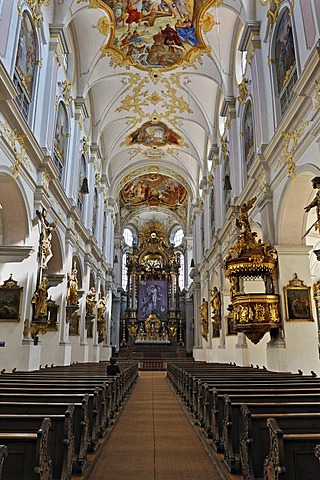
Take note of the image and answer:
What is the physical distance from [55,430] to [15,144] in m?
7.14

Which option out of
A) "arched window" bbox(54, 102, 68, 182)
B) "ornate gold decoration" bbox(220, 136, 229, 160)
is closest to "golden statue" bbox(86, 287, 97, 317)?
"arched window" bbox(54, 102, 68, 182)

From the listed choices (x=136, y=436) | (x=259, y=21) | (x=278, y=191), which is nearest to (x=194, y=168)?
(x=259, y=21)

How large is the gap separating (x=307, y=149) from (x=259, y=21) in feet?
18.3

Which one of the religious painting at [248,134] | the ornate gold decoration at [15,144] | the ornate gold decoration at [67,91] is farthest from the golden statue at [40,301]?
the religious painting at [248,134]

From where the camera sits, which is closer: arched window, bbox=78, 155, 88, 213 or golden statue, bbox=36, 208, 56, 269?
golden statue, bbox=36, 208, 56, 269

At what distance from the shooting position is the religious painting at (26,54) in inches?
394

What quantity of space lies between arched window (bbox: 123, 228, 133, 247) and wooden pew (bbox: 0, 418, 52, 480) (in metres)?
31.6

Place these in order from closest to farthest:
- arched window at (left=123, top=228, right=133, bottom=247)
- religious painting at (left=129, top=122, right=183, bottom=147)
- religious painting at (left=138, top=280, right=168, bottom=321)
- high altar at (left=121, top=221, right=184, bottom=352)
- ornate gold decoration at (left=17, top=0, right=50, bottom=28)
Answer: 1. ornate gold decoration at (left=17, top=0, right=50, bottom=28)
2. religious painting at (left=129, top=122, right=183, bottom=147)
3. high altar at (left=121, top=221, right=184, bottom=352)
4. religious painting at (left=138, top=280, right=168, bottom=321)
5. arched window at (left=123, top=228, right=133, bottom=247)

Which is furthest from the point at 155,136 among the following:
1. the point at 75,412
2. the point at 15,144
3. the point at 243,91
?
the point at 75,412

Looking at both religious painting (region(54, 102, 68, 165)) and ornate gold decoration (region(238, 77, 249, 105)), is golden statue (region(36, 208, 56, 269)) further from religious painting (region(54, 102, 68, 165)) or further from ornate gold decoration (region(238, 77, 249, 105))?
ornate gold decoration (region(238, 77, 249, 105))

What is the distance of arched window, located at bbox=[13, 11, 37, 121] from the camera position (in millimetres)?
9930

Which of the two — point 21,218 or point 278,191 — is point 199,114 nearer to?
point 278,191

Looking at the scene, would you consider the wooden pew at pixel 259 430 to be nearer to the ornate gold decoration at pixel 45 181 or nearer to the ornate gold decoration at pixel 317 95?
the ornate gold decoration at pixel 317 95

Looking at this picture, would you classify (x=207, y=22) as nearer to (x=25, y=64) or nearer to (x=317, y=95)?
(x=25, y=64)
